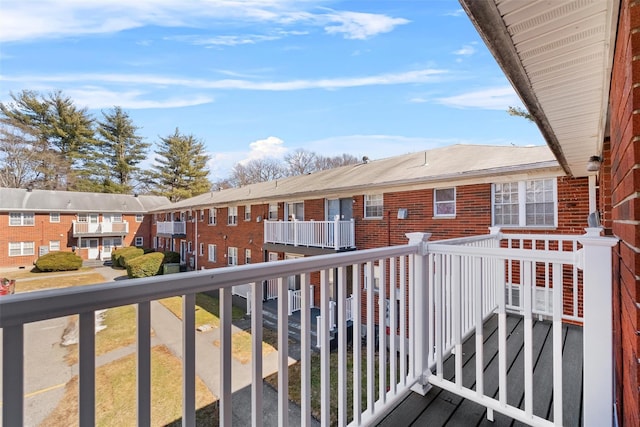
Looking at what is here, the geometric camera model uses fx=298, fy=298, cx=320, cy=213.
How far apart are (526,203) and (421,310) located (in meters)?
6.14

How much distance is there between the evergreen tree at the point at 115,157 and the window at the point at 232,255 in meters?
20.4

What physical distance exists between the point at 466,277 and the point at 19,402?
9.68 ft

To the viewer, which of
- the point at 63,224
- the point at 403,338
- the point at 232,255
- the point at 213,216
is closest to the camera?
the point at 403,338

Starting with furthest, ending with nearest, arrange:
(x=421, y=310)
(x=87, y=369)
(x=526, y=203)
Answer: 1. (x=526, y=203)
2. (x=421, y=310)
3. (x=87, y=369)

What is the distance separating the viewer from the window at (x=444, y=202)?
26.4ft

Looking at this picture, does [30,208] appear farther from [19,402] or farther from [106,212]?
[19,402]

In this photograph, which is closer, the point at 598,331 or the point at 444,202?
the point at 598,331

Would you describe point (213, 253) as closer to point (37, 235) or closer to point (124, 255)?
point (124, 255)

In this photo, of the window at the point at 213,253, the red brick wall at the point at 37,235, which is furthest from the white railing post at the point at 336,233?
the red brick wall at the point at 37,235

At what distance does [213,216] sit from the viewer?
1878cm

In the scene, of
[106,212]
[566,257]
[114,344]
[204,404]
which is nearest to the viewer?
[566,257]

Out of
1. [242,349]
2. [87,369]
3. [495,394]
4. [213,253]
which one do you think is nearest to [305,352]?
[87,369]

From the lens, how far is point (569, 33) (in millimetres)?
1426

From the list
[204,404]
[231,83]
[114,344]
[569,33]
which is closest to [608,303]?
[569,33]
